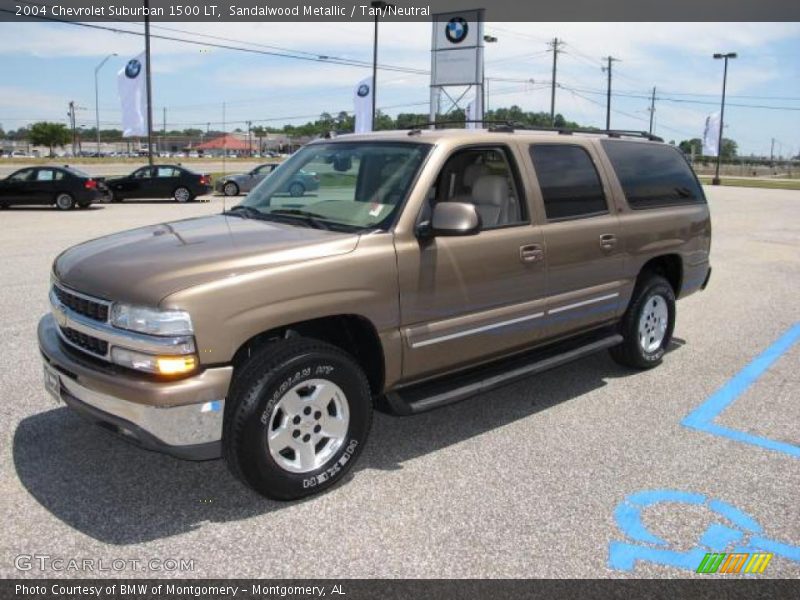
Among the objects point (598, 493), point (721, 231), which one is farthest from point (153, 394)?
point (721, 231)

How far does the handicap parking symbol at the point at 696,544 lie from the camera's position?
3.15 meters

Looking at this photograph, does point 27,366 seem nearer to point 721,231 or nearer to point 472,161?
point 472,161

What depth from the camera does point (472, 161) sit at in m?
4.64

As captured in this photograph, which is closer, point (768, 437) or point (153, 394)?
point (153, 394)

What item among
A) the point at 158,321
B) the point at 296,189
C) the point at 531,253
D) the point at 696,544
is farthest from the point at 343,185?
the point at 696,544

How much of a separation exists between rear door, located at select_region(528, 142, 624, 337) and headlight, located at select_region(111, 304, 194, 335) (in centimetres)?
252

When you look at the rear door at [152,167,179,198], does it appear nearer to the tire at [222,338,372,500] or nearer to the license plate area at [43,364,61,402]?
the license plate area at [43,364,61,402]

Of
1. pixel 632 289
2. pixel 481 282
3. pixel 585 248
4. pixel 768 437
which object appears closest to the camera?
pixel 481 282

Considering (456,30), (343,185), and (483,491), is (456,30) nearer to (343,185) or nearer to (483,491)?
(343,185)

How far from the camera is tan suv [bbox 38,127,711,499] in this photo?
10.5 feet

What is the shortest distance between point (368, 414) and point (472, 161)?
188 centimetres

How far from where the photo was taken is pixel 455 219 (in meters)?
3.80

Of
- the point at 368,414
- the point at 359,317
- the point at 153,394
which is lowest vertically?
the point at 368,414

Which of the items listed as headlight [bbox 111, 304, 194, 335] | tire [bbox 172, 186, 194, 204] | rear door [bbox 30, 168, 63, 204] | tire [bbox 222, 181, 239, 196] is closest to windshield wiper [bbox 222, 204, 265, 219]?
headlight [bbox 111, 304, 194, 335]
